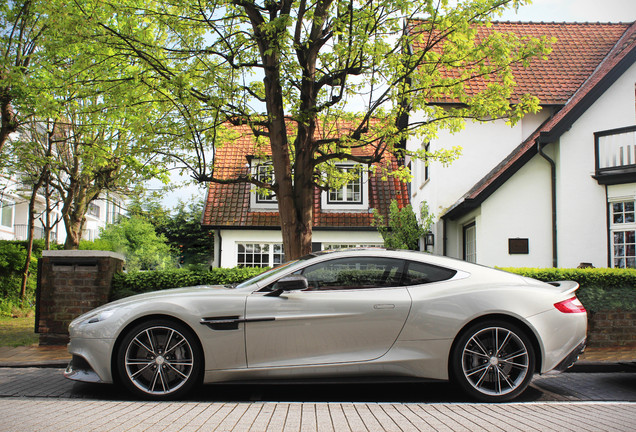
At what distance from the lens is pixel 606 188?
14195 mm

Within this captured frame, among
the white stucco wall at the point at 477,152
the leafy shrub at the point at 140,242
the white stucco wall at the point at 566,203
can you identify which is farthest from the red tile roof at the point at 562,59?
the leafy shrub at the point at 140,242

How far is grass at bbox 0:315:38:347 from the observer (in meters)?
9.56

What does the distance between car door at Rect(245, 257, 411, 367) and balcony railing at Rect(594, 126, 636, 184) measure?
1083 centimetres

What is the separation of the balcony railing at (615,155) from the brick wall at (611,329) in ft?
18.5

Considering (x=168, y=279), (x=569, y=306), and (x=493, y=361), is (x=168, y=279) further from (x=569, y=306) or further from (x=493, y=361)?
(x=569, y=306)

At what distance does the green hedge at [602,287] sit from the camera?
9102 millimetres

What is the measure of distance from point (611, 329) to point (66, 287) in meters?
8.90

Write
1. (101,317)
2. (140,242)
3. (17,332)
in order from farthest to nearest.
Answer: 1. (140,242)
2. (17,332)
3. (101,317)

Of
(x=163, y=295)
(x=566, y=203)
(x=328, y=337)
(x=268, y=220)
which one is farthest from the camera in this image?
(x=268, y=220)

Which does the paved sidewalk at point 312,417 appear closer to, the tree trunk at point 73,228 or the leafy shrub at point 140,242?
the tree trunk at point 73,228

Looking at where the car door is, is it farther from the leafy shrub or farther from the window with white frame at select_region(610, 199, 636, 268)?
the leafy shrub

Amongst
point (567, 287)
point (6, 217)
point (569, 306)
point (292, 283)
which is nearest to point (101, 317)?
point (292, 283)

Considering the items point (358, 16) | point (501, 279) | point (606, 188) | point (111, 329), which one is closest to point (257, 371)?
point (111, 329)

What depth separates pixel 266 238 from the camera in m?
20.7
